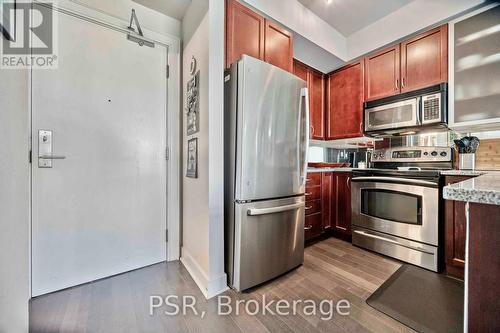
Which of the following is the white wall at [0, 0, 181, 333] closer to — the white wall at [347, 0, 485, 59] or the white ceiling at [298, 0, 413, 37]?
the white ceiling at [298, 0, 413, 37]

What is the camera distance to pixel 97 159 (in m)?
1.74

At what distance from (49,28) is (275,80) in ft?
5.70

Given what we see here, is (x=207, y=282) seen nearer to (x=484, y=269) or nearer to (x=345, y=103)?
(x=484, y=269)

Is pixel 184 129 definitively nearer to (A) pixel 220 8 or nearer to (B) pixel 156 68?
(B) pixel 156 68

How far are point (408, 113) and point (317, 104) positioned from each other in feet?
3.57

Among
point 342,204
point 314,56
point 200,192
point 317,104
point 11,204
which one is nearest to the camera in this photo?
point 11,204

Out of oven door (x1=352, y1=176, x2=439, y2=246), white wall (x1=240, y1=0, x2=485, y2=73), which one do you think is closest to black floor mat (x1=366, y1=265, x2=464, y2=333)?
oven door (x1=352, y1=176, x2=439, y2=246)

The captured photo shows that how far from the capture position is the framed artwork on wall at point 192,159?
5.80ft

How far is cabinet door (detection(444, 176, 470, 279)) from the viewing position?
1.75 metres

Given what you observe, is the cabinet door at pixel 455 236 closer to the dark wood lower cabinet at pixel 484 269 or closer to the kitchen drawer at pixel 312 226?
the kitchen drawer at pixel 312 226

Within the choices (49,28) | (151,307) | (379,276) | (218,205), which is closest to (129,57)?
(49,28)

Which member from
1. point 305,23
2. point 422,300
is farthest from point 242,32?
point 422,300

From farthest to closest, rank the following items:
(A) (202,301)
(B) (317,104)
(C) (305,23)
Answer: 1. (B) (317,104)
2. (C) (305,23)
3. (A) (202,301)

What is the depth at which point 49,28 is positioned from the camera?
156cm
